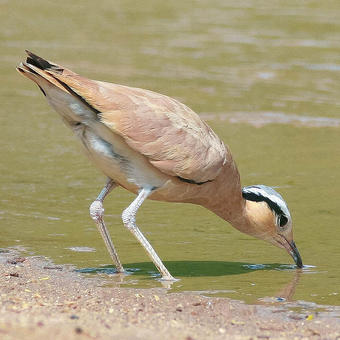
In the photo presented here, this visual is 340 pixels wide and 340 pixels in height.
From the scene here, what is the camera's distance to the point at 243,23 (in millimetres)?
23953

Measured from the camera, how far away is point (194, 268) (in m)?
10.1

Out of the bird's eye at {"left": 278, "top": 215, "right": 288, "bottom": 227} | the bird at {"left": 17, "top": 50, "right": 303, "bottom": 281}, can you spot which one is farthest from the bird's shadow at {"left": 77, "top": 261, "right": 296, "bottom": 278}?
the bird's eye at {"left": 278, "top": 215, "right": 288, "bottom": 227}

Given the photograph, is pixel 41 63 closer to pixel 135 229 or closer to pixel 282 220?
pixel 135 229

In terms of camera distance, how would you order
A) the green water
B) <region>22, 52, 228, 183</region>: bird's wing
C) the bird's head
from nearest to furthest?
1. <region>22, 52, 228, 183</region>: bird's wing
2. the green water
3. the bird's head

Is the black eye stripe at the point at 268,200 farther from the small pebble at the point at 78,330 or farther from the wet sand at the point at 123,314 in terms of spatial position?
the small pebble at the point at 78,330

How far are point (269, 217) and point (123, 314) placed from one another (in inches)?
126

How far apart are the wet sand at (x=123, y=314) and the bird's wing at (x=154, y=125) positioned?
1348 mm

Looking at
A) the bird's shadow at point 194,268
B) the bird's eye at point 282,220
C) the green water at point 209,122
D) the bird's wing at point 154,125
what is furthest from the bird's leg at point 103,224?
the bird's eye at point 282,220

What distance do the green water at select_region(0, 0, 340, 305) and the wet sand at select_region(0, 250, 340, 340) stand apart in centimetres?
58

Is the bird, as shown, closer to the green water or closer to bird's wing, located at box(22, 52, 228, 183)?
bird's wing, located at box(22, 52, 228, 183)

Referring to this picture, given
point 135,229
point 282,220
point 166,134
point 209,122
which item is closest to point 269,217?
point 282,220

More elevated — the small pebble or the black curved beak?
the small pebble

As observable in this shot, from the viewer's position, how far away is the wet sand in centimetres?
689

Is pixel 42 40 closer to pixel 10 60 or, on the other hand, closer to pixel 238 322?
pixel 10 60
